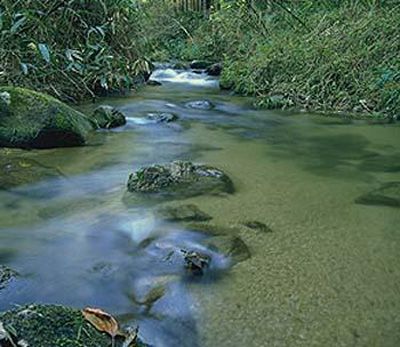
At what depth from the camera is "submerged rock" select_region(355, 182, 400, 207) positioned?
3.67m

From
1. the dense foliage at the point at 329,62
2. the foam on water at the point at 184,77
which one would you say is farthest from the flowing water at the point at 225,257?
the foam on water at the point at 184,77

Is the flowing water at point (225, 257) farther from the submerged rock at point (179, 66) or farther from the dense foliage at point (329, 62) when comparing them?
the submerged rock at point (179, 66)

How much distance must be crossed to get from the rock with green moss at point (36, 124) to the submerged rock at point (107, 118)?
842 millimetres

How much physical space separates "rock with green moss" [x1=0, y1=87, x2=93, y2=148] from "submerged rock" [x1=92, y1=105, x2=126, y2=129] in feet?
2.76

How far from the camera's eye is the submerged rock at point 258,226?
3.19 metres

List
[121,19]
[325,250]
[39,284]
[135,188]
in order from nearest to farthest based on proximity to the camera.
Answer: [39,284] < [325,250] < [135,188] < [121,19]

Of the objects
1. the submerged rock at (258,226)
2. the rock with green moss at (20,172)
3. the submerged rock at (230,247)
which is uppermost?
the submerged rock at (230,247)

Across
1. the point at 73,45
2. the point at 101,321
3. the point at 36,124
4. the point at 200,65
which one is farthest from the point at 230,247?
the point at 200,65

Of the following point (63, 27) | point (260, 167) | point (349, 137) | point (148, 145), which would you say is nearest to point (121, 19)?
point (63, 27)

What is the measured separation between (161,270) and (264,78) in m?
6.48

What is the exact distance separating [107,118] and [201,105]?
1940 mm

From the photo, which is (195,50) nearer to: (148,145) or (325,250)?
(148,145)

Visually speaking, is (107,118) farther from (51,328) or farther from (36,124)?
(51,328)

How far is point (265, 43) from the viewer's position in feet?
31.4
